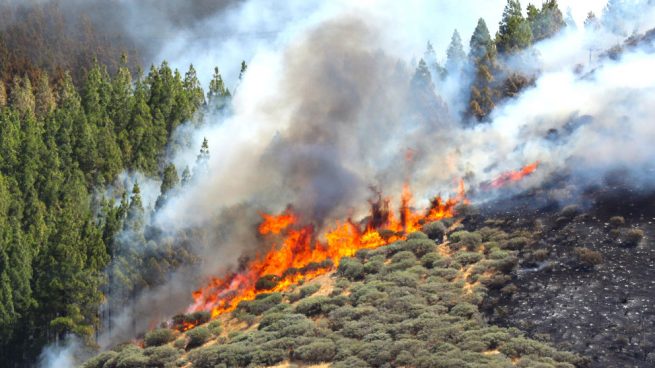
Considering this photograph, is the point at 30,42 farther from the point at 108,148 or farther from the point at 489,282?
the point at 489,282

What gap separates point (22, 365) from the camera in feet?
240

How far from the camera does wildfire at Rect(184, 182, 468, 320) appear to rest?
228 feet

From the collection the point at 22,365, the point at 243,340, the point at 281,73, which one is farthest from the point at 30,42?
the point at 243,340

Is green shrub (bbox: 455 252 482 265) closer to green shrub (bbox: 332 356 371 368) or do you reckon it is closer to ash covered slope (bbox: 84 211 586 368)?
ash covered slope (bbox: 84 211 586 368)

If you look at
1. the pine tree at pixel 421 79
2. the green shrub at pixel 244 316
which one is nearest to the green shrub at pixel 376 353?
the green shrub at pixel 244 316

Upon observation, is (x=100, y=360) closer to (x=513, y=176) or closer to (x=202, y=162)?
(x=202, y=162)

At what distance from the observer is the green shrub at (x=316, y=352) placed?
2199 inches

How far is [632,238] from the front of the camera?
62.2 m

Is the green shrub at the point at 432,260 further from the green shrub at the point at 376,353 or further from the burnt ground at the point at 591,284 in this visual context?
the green shrub at the point at 376,353

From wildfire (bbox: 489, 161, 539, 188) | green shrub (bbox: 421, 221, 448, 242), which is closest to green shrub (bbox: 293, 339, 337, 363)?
green shrub (bbox: 421, 221, 448, 242)

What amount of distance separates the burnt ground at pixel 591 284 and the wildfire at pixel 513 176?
479cm

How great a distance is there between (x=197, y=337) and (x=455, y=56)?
61.0 m

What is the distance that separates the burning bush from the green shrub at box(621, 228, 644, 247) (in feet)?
7.48

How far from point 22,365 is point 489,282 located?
34.3 meters
